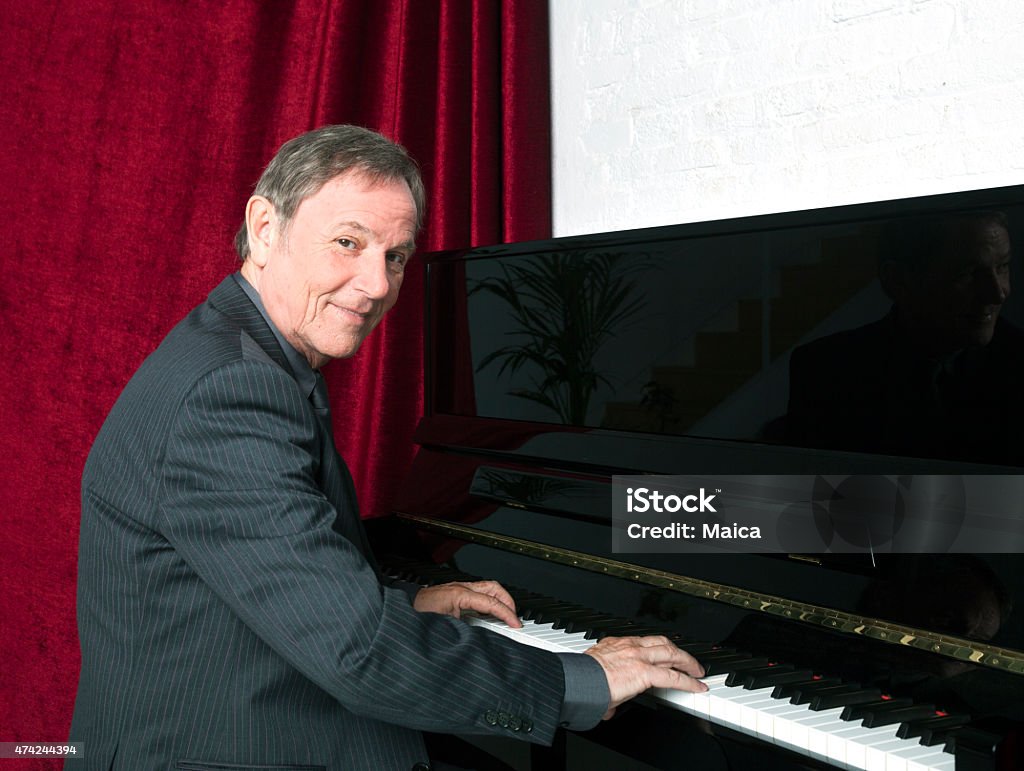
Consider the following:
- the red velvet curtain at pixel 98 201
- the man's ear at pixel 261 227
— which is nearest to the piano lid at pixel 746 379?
the man's ear at pixel 261 227

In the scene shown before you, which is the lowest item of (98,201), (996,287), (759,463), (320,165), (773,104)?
(759,463)

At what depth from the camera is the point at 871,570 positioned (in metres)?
1.33

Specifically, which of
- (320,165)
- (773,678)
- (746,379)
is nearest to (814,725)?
(773,678)

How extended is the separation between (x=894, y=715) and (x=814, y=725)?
101mm

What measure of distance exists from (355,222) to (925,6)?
1541mm

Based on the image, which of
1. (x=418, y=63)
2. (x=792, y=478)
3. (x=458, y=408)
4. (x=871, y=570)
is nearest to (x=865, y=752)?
(x=871, y=570)

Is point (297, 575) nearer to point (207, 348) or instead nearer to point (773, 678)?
point (207, 348)

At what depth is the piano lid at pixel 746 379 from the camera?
4.19ft

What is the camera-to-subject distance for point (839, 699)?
1191 millimetres

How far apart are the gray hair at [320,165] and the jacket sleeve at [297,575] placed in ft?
1.05

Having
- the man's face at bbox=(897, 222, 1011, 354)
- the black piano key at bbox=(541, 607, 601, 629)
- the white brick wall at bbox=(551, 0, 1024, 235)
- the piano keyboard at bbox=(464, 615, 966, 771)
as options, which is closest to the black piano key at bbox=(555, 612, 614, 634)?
the black piano key at bbox=(541, 607, 601, 629)

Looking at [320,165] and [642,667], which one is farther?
[320,165]

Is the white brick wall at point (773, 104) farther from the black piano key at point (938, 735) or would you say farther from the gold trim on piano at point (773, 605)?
the black piano key at point (938, 735)

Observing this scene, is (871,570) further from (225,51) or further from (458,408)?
(225,51)
